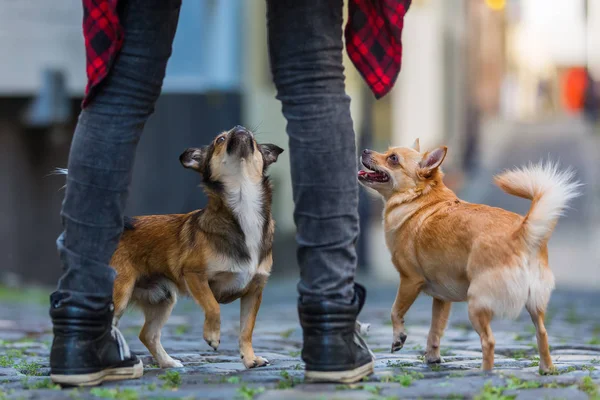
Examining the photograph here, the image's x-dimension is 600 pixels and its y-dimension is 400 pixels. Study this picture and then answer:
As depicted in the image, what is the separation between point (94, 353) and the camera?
3289 mm

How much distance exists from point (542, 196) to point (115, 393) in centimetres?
175

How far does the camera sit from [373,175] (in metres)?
4.97

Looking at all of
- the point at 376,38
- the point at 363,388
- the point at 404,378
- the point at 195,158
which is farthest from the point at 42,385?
the point at 376,38

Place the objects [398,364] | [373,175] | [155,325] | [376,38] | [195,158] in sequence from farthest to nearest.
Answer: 1. [373,175]
2. [195,158]
3. [155,325]
4. [398,364]
5. [376,38]

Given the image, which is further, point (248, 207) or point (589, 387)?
point (248, 207)

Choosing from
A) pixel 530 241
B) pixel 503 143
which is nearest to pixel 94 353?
pixel 530 241

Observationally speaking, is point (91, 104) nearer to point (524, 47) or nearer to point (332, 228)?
point (332, 228)

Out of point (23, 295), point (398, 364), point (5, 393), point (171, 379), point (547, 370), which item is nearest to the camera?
point (5, 393)

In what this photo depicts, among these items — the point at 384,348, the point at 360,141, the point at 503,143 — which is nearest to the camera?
the point at 384,348

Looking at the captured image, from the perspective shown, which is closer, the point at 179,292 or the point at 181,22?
the point at 179,292

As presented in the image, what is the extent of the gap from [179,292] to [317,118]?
1.35 metres

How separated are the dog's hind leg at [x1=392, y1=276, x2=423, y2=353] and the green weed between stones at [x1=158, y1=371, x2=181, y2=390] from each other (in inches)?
45.3

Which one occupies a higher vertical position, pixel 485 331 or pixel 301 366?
pixel 485 331

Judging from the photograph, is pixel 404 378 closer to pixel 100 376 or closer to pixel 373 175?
pixel 100 376
